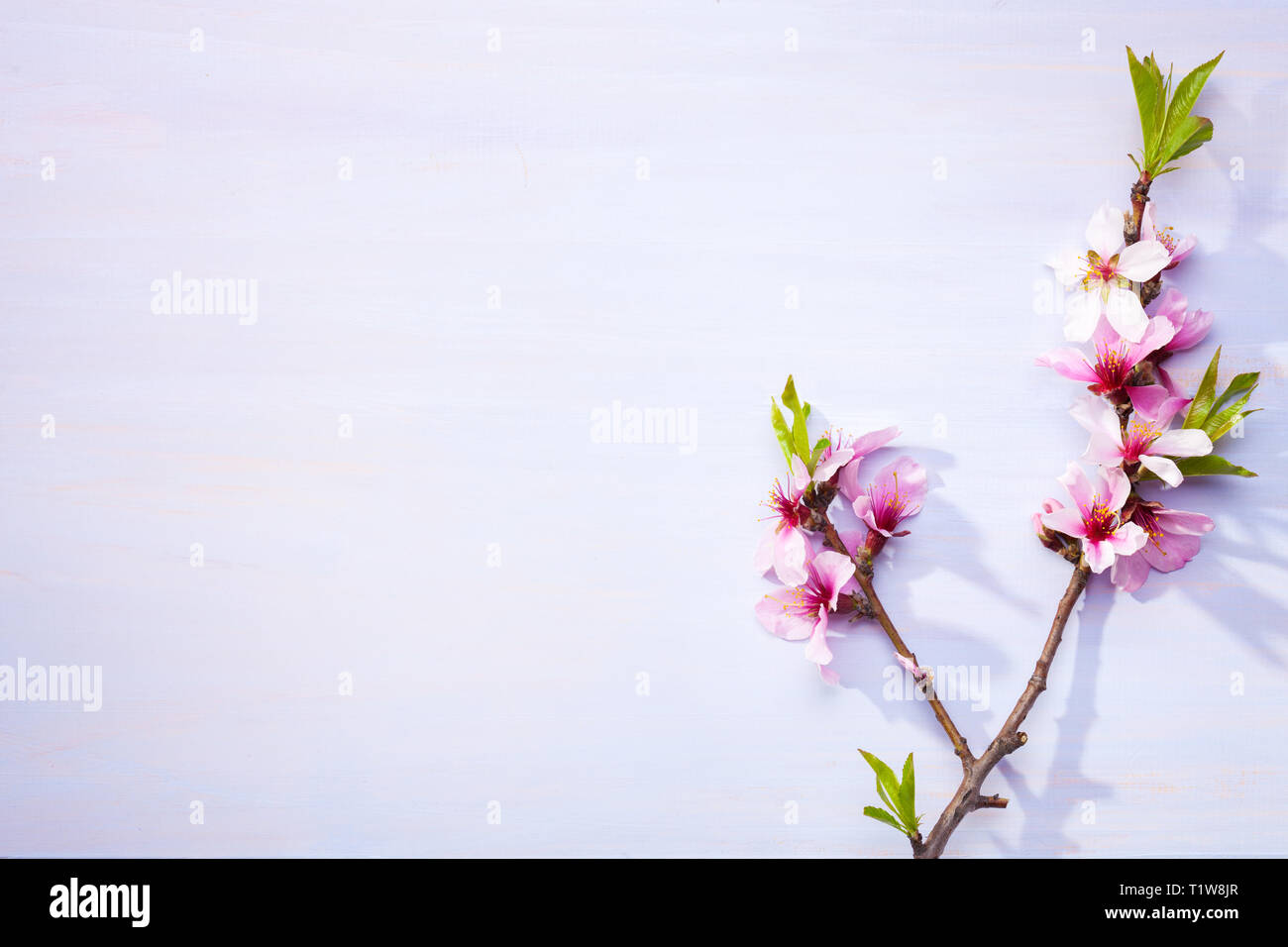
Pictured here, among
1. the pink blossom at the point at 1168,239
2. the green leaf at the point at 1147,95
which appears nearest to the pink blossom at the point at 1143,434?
the pink blossom at the point at 1168,239

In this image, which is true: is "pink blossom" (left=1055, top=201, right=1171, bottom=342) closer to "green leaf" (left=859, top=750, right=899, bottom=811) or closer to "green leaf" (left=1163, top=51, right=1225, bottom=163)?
"green leaf" (left=1163, top=51, right=1225, bottom=163)

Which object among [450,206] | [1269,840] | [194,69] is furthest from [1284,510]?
[194,69]

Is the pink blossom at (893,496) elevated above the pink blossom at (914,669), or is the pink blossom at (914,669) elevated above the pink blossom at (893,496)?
the pink blossom at (893,496)

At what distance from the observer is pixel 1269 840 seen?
0.85 m

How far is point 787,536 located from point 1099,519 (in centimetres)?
31

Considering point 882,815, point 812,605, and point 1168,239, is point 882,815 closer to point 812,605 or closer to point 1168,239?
point 812,605

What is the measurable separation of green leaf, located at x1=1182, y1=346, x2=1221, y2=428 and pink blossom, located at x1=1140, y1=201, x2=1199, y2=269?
116 mm

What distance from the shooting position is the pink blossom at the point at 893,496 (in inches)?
32.8

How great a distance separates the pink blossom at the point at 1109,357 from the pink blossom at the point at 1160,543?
13 centimetres

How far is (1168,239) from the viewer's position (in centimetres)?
84

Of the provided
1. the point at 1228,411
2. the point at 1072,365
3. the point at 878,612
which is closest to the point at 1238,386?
the point at 1228,411

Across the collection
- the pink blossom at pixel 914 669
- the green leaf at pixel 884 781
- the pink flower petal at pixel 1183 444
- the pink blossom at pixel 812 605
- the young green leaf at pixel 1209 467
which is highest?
the pink flower petal at pixel 1183 444

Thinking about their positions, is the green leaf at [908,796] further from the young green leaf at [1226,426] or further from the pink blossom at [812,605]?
the young green leaf at [1226,426]
